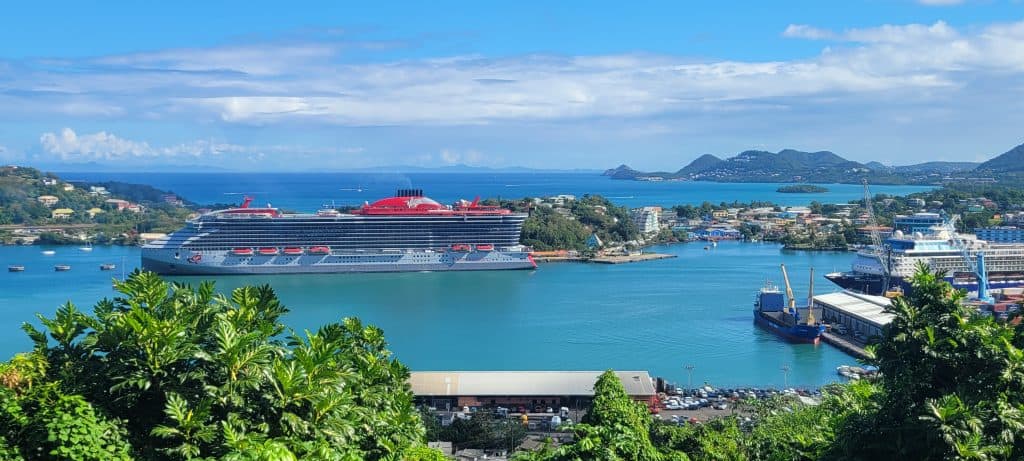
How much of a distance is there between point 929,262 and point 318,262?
16809 mm

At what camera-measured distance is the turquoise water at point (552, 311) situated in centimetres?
1477

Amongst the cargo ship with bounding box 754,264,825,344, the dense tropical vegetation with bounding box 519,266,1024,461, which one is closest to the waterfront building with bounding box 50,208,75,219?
the cargo ship with bounding box 754,264,825,344

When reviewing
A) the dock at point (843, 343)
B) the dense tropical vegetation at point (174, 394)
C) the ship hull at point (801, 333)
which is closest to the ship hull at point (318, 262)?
the ship hull at point (801, 333)

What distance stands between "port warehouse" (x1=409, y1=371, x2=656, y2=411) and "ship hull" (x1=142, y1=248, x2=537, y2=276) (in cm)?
1425

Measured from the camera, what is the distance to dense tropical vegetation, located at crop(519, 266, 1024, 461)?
12.3 ft

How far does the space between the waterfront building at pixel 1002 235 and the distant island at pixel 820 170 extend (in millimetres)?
47089

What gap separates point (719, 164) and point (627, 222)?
95.3m

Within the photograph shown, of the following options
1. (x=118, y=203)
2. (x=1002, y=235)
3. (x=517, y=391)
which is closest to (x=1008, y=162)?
(x=1002, y=235)

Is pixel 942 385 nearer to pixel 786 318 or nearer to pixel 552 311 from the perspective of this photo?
pixel 786 318

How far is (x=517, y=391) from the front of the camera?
12.0 m

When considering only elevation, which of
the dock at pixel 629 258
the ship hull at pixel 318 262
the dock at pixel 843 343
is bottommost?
the dock at pixel 843 343

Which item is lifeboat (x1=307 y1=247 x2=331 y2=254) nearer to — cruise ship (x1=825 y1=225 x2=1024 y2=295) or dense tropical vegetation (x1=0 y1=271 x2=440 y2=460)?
cruise ship (x1=825 y1=225 x2=1024 y2=295)

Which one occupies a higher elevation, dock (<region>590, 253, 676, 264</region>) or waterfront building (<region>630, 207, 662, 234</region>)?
waterfront building (<region>630, 207, 662, 234</region>)

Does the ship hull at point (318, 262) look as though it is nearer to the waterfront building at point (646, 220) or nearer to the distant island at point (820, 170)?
the waterfront building at point (646, 220)
